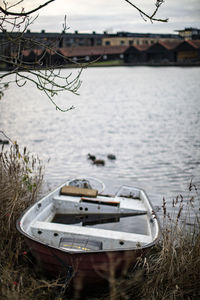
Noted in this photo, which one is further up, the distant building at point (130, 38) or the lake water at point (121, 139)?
the distant building at point (130, 38)

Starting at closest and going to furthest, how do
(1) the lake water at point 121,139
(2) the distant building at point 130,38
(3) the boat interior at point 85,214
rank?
(3) the boat interior at point 85,214 < (1) the lake water at point 121,139 < (2) the distant building at point 130,38

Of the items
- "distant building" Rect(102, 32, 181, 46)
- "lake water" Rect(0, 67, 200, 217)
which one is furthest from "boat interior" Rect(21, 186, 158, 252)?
"distant building" Rect(102, 32, 181, 46)

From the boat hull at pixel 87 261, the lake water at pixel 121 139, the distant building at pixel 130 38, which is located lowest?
the boat hull at pixel 87 261

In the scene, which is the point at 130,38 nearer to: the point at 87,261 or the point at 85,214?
the point at 85,214

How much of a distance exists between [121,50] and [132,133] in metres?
A: 72.5

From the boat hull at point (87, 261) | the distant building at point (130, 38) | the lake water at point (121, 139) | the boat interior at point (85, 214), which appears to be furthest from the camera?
the distant building at point (130, 38)

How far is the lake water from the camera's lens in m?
11.9

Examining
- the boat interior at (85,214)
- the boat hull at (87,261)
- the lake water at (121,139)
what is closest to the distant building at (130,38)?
the lake water at (121,139)

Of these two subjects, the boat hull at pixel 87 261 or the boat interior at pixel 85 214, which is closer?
the boat hull at pixel 87 261

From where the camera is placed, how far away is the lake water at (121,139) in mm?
11938

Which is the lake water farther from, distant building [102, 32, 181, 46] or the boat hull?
distant building [102, 32, 181, 46]

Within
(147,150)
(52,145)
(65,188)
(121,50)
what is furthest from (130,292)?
(121,50)

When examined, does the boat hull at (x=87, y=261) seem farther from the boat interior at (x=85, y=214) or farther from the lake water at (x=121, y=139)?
the lake water at (x=121, y=139)

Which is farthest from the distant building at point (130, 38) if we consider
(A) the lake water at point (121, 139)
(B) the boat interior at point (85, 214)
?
(B) the boat interior at point (85, 214)
